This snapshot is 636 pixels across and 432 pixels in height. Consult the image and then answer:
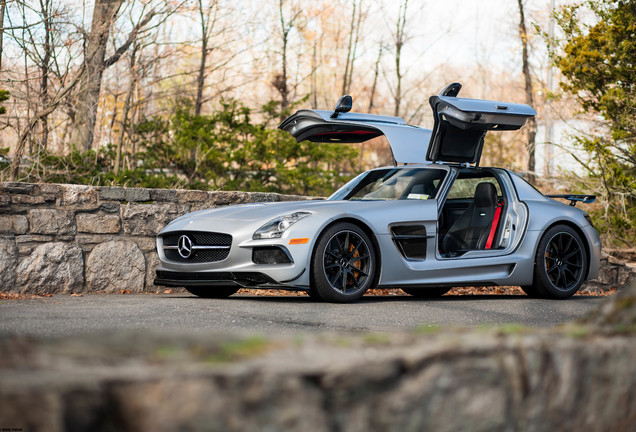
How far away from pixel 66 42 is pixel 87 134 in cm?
244

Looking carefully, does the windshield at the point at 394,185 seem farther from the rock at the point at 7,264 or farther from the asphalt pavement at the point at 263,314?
the rock at the point at 7,264

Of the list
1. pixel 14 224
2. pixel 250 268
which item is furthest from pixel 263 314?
pixel 14 224

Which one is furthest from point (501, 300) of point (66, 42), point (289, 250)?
point (66, 42)

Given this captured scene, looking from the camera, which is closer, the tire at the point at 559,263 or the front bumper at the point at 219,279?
the front bumper at the point at 219,279

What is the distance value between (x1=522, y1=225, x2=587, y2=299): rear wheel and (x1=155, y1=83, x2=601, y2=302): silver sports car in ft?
0.04

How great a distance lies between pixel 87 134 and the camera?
15.4 meters

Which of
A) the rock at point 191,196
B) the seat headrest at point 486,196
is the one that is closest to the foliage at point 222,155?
the rock at point 191,196

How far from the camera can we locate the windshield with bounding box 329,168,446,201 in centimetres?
820

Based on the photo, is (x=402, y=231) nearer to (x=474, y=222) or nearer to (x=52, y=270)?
(x=474, y=222)

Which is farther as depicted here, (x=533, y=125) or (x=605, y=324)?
(x=533, y=125)

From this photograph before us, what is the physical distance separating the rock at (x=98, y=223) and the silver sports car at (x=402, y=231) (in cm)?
156

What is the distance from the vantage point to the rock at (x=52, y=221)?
8.79 m

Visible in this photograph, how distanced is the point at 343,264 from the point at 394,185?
5.08 feet

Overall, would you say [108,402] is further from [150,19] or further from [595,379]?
[150,19]
